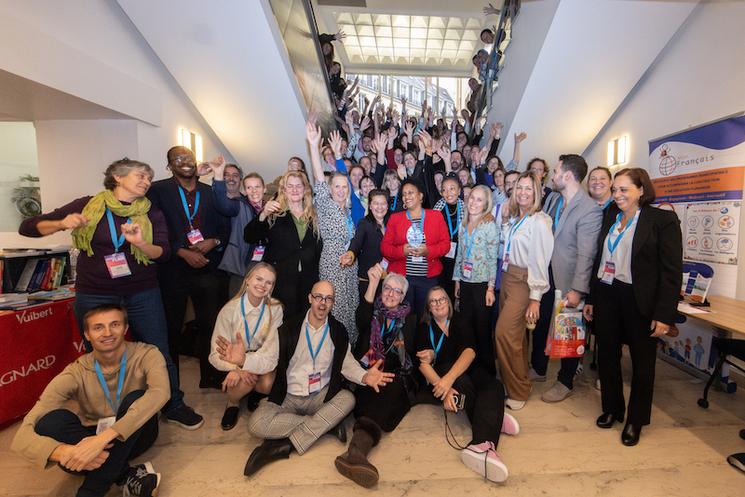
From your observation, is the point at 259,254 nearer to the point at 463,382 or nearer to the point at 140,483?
the point at 140,483

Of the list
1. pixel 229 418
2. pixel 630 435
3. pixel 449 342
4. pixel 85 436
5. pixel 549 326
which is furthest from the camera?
pixel 549 326

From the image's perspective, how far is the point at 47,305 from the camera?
2.48m

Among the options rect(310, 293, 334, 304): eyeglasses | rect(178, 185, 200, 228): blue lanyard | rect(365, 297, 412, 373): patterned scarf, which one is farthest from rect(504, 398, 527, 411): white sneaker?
rect(178, 185, 200, 228): blue lanyard

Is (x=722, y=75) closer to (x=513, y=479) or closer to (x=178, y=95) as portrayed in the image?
(x=513, y=479)

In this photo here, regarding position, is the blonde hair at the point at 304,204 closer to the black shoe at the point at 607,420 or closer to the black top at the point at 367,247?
the black top at the point at 367,247

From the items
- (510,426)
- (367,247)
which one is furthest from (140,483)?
(510,426)

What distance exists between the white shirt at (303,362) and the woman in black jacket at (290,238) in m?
0.31

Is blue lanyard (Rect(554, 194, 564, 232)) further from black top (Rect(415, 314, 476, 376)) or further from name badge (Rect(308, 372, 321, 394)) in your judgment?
name badge (Rect(308, 372, 321, 394))

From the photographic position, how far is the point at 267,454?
192 cm

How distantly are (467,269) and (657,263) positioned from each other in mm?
1159

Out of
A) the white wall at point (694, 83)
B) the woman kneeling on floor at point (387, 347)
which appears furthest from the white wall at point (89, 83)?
the white wall at point (694, 83)

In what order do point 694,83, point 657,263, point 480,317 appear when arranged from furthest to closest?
point 694,83 → point 480,317 → point 657,263

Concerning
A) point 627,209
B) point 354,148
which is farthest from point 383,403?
point 354,148

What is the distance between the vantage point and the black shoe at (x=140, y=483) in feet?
5.47
